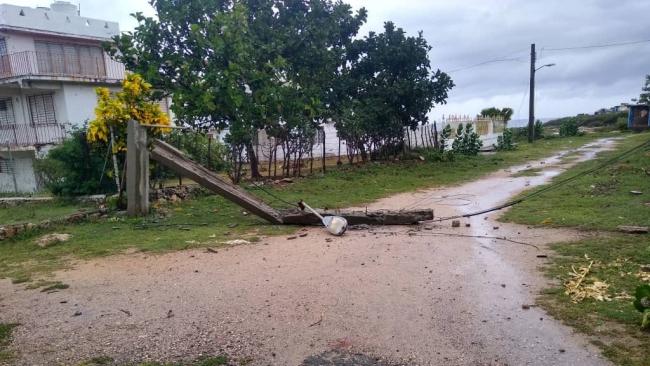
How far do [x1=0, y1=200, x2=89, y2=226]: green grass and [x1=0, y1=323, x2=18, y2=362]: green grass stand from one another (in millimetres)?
5290

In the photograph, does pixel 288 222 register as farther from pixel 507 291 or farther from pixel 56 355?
pixel 56 355

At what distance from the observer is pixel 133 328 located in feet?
14.4

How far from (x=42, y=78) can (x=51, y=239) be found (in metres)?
16.9

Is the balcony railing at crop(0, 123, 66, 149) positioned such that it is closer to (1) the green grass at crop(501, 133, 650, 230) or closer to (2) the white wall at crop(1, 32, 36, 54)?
(2) the white wall at crop(1, 32, 36, 54)

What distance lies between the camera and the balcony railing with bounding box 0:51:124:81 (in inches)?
847

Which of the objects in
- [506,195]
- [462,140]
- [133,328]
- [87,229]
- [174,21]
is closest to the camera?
[133,328]

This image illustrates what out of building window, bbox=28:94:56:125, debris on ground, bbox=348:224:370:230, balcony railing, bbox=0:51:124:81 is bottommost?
debris on ground, bbox=348:224:370:230

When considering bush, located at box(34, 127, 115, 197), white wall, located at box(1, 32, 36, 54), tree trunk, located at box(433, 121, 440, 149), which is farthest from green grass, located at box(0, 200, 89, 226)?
tree trunk, located at box(433, 121, 440, 149)

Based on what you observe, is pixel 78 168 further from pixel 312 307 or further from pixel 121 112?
pixel 312 307

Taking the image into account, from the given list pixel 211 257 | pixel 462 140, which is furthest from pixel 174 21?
pixel 462 140

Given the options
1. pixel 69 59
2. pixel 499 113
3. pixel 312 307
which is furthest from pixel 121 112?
pixel 499 113

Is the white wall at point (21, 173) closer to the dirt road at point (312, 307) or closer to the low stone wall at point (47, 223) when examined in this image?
the low stone wall at point (47, 223)

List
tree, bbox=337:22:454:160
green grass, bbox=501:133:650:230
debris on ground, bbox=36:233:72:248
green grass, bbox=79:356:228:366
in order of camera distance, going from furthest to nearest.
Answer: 1. tree, bbox=337:22:454:160
2. green grass, bbox=501:133:650:230
3. debris on ground, bbox=36:233:72:248
4. green grass, bbox=79:356:228:366

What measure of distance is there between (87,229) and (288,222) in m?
3.90
